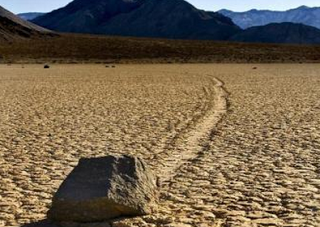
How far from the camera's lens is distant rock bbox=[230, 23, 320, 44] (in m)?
178

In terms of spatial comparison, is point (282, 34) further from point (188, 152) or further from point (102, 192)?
point (102, 192)

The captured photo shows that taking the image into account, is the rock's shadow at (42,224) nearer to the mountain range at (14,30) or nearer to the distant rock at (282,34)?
the mountain range at (14,30)

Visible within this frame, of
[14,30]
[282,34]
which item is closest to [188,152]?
[14,30]

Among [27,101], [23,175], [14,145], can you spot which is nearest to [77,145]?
[14,145]

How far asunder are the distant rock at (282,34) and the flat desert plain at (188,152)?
16279 centimetres

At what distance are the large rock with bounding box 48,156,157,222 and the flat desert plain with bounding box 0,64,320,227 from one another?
16 cm

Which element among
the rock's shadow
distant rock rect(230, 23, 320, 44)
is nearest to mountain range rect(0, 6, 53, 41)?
distant rock rect(230, 23, 320, 44)

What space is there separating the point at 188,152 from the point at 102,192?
381cm

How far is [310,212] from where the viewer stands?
5.54m

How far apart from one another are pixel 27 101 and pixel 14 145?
27.9 ft

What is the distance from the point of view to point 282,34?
18600 centimetres

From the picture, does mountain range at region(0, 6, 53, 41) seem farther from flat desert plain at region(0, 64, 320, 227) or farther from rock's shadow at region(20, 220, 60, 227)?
rock's shadow at region(20, 220, 60, 227)

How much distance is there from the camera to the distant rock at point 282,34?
178 m

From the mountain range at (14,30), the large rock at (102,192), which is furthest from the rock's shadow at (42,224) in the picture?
the mountain range at (14,30)
